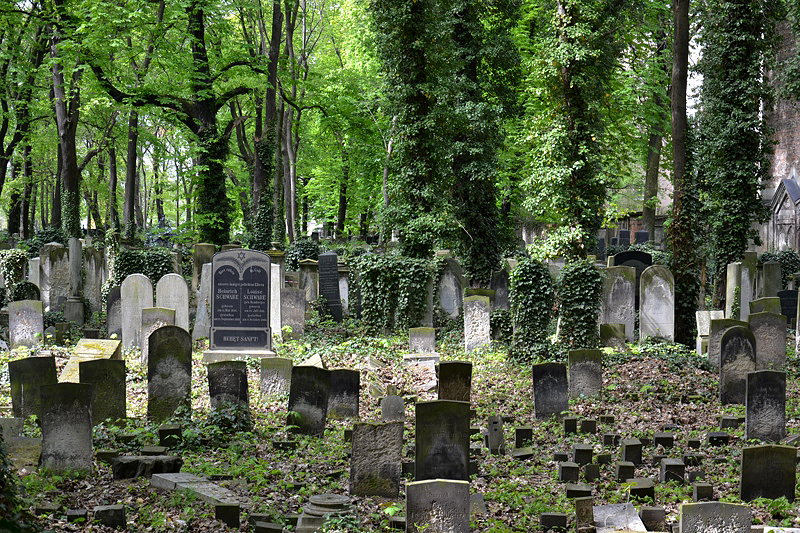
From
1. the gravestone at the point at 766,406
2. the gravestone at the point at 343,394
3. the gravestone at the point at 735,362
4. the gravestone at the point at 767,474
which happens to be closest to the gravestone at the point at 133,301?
the gravestone at the point at 343,394

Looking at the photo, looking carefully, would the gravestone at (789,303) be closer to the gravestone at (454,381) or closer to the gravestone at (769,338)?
the gravestone at (769,338)

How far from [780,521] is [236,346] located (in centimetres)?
909

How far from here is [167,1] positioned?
833 inches

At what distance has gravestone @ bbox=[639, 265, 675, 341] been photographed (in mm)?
14555

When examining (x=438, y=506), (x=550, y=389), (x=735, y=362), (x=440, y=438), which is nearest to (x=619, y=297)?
(x=735, y=362)

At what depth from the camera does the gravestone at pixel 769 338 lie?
11898 mm

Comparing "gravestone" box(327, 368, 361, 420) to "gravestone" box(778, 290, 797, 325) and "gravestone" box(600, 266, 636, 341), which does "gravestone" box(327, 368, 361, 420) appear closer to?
"gravestone" box(600, 266, 636, 341)

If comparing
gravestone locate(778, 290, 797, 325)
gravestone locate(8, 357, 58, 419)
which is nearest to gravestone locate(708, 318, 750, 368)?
gravestone locate(778, 290, 797, 325)

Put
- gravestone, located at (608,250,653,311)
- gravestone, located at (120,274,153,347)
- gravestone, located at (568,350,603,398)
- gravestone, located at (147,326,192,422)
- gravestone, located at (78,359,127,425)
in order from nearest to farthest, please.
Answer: gravestone, located at (78,359,127,425)
gravestone, located at (147,326,192,422)
gravestone, located at (568,350,603,398)
gravestone, located at (120,274,153,347)
gravestone, located at (608,250,653,311)

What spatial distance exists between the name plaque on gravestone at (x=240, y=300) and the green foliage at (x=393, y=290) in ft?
11.8

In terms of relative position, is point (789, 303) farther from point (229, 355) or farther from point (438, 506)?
point (438, 506)

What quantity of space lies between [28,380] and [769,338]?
10.2 m

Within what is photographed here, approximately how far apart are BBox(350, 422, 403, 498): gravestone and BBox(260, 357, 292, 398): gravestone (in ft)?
13.1

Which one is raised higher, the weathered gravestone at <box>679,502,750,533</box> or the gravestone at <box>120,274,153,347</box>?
the gravestone at <box>120,274,153,347</box>
